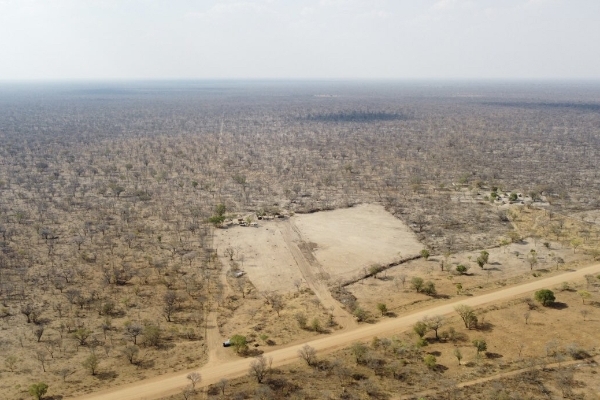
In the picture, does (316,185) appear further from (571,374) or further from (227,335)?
(571,374)

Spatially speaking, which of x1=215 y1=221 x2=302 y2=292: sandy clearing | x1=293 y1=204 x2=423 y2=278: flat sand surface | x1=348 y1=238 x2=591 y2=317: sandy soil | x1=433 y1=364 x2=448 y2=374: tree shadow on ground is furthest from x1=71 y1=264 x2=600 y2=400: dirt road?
x1=293 y1=204 x2=423 y2=278: flat sand surface

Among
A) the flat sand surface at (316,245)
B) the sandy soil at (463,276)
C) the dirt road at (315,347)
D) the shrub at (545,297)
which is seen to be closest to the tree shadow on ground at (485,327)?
the dirt road at (315,347)

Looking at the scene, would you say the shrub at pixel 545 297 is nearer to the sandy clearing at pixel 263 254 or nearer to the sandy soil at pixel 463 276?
the sandy soil at pixel 463 276

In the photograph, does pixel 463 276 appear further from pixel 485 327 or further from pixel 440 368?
pixel 440 368

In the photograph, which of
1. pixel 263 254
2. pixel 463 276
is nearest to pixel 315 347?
pixel 263 254

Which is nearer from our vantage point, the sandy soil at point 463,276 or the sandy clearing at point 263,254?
the sandy soil at point 463,276

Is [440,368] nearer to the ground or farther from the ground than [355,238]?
nearer to the ground
